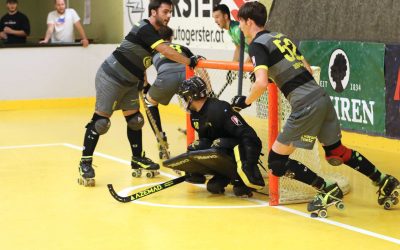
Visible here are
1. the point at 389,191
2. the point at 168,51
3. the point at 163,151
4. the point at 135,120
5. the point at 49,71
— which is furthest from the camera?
the point at 49,71

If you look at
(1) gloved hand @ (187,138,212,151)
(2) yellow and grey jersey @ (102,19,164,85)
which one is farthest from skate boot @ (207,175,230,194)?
(2) yellow and grey jersey @ (102,19,164,85)

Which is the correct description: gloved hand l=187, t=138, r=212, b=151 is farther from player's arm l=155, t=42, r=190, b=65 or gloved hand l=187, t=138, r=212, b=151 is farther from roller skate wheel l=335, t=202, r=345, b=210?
roller skate wheel l=335, t=202, r=345, b=210

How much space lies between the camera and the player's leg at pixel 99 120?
8461mm

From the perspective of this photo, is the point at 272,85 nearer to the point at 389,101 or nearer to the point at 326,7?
the point at 389,101

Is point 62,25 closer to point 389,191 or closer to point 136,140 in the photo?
point 136,140

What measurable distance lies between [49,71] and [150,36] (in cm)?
776

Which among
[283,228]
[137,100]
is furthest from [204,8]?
[283,228]

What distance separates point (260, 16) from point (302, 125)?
0.92m

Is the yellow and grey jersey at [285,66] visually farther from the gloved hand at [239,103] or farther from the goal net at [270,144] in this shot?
the goal net at [270,144]

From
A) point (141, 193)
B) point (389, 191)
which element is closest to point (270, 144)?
point (389, 191)

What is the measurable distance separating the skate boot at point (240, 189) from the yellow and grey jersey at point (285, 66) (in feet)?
3.85

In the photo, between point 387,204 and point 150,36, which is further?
point 150,36

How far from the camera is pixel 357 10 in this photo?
10.8 metres

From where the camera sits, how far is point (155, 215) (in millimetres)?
7199
